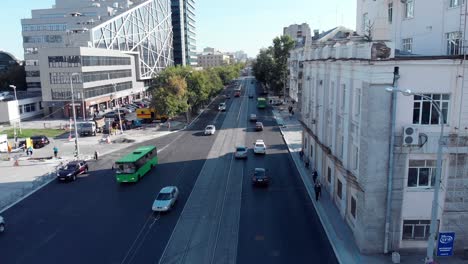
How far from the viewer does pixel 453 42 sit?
23016 millimetres

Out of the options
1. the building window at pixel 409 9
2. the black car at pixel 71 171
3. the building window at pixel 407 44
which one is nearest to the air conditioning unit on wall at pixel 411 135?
the building window at pixel 407 44

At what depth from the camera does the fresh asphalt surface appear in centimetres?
2048

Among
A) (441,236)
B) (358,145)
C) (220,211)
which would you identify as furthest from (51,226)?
(441,236)

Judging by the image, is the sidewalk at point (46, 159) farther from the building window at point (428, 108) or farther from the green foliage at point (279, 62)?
the green foliage at point (279, 62)

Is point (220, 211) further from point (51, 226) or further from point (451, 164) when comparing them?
point (451, 164)

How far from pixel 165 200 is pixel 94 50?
60.9 m

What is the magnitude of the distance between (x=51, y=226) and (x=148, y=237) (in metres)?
7.01

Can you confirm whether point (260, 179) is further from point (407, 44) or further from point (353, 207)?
point (407, 44)

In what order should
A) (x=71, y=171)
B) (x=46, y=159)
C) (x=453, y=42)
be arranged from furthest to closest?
(x=46, y=159), (x=71, y=171), (x=453, y=42)

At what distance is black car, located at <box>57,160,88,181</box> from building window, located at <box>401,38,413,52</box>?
29.5 m

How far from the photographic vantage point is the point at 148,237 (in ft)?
73.5

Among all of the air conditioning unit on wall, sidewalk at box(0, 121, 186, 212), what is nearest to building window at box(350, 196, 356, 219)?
the air conditioning unit on wall

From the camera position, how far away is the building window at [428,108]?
750 inches

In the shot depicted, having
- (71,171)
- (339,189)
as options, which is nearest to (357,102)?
(339,189)
